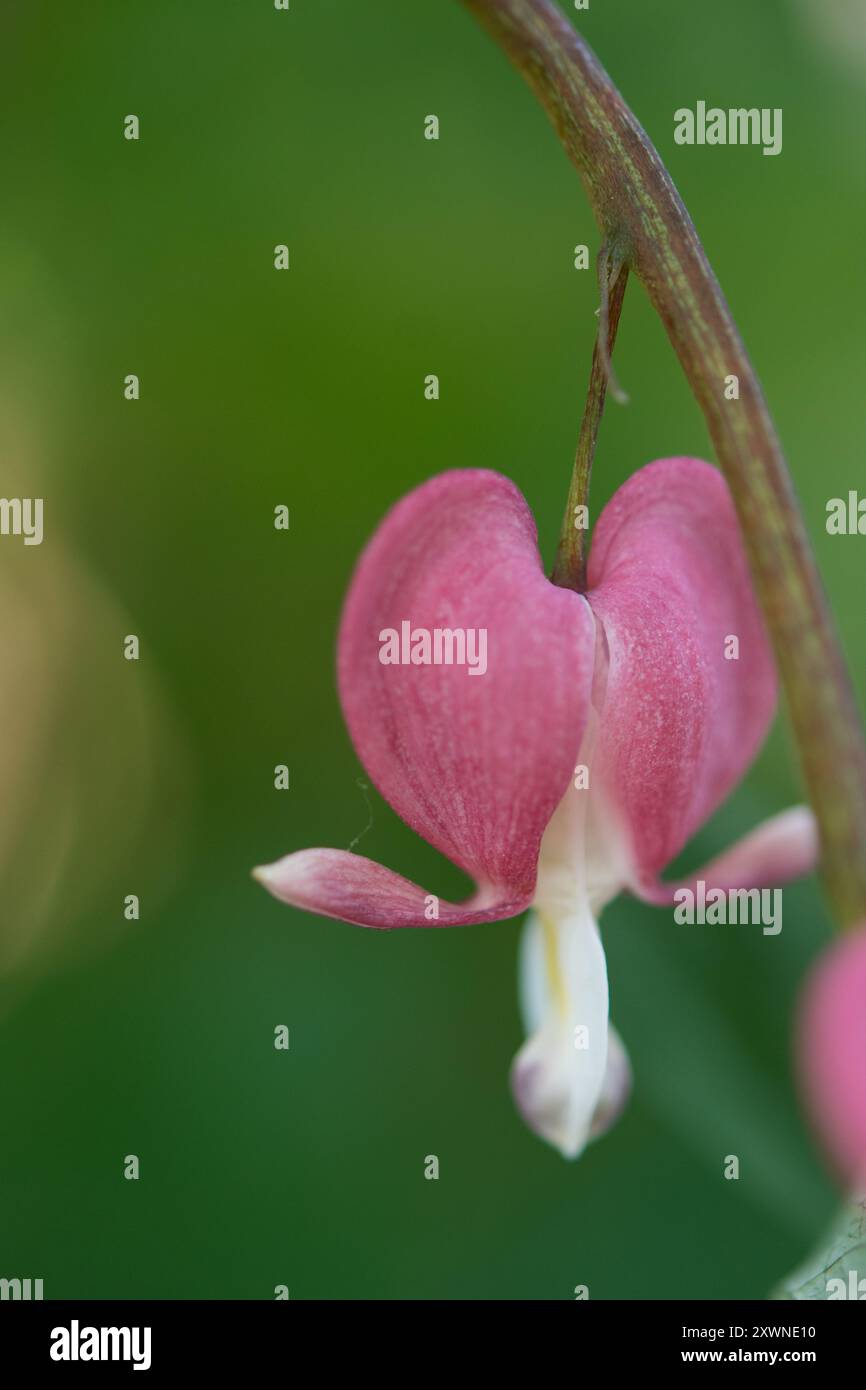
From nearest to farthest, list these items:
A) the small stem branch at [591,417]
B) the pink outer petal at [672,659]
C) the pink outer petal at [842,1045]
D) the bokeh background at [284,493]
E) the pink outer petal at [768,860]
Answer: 1. the pink outer petal at [842,1045]
2. the small stem branch at [591,417]
3. the pink outer petal at [672,659]
4. the pink outer petal at [768,860]
5. the bokeh background at [284,493]

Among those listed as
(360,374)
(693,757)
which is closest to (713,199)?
(360,374)

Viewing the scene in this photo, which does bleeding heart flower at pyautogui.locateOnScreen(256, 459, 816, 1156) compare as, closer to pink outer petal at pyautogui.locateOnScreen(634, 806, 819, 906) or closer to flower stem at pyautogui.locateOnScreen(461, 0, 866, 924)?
pink outer petal at pyautogui.locateOnScreen(634, 806, 819, 906)

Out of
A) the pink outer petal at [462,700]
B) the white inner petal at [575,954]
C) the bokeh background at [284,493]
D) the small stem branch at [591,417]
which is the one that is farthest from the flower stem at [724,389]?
the bokeh background at [284,493]

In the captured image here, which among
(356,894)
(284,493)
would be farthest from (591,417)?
(284,493)

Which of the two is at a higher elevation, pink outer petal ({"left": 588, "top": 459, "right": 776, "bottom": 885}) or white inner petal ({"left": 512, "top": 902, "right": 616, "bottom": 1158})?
pink outer petal ({"left": 588, "top": 459, "right": 776, "bottom": 885})

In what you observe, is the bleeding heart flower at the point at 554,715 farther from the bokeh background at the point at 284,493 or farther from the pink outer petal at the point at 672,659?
the bokeh background at the point at 284,493

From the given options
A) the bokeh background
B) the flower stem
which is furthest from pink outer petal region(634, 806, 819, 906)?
the bokeh background

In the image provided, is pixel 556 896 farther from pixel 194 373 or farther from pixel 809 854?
pixel 194 373
